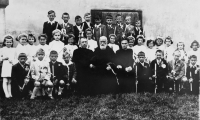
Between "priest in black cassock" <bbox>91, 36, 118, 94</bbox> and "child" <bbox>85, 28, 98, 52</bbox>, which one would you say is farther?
"child" <bbox>85, 28, 98, 52</bbox>

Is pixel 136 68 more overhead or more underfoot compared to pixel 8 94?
Result: more overhead

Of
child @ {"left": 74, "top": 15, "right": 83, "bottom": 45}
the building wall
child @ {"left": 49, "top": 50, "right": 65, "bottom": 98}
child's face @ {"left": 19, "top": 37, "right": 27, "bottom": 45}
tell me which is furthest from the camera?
the building wall

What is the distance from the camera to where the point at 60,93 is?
6.14 metres

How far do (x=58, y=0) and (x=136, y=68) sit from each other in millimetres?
3083

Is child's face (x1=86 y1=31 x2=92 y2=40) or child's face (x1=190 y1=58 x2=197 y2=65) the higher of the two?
child's face (x1=86 y1=31 x2=92 y2=40)

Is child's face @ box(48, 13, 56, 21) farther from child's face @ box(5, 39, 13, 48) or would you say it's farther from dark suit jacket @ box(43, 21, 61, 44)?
child's face @ box(5, 39, 13, 48)

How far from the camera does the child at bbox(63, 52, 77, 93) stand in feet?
20.6

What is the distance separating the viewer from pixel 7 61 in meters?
6.33

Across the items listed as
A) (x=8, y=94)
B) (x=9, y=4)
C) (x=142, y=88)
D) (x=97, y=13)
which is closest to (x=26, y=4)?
(x=9, y=4)

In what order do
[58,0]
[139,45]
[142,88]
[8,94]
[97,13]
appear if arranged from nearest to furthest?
[8,94] < [142,88] < [139,45] < [58,0] < [97,13]

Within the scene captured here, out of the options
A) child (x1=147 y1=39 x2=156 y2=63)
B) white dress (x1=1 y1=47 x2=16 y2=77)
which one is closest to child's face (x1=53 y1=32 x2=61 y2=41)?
white dress (x1=1 y1=47 x2=16 y2=77)

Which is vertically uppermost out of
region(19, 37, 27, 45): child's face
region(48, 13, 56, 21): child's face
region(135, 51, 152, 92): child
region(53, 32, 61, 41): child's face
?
region(48, 13, 56, 21): child's face

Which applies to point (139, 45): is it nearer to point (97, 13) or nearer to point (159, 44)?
point (159, 44)

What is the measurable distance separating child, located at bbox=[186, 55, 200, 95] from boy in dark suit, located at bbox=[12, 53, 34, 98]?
3517 mm
